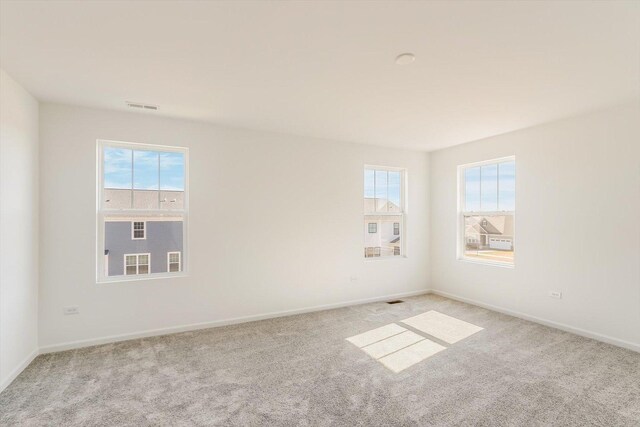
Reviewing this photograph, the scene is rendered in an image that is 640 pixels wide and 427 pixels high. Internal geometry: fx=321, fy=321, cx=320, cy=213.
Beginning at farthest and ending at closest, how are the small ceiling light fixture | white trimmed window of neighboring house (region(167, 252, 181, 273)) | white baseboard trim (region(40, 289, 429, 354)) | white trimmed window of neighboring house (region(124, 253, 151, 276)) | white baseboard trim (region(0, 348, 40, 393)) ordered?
white trimmed window of neighboring house (region(167, 252, 181, 273)) → white trimmed window of neighboring house (region(124, 253, 151, 276)) → white baseboard trim (region(40, 289, 429, 354)) → white baseboard trim (region(0, 348, 40, 393)) → the small ceiling light fixture

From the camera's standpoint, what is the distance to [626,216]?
335 cm

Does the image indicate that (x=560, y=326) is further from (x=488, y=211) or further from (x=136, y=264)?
(x=136, y=264)

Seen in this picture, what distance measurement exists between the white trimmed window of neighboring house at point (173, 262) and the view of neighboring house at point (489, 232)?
14.2ft

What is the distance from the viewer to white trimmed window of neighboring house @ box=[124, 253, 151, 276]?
3691 mm

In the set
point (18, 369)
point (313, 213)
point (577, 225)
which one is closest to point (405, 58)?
point (313, 213)

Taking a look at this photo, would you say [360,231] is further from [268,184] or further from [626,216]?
[626,216]

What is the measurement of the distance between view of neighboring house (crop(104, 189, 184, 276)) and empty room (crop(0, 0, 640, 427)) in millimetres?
24

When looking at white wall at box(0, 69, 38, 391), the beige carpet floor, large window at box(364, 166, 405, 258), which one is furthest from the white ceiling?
the beige carpet floor

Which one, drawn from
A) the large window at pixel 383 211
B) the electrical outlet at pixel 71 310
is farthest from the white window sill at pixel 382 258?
the electrical outlet at pixel 71 310

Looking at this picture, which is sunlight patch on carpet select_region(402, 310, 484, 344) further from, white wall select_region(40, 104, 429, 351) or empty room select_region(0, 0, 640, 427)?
white wall select_region(40, 104, 429, 351)

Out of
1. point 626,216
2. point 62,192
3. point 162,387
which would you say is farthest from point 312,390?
point 626,216

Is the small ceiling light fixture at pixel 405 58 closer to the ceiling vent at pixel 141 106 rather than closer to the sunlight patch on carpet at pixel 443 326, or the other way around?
the ceiling vent at pixel 141 106

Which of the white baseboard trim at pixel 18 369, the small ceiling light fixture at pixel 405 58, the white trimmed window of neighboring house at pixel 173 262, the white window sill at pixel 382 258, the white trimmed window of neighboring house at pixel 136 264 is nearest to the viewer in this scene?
the small ceiling light fixture at pixel 405 58

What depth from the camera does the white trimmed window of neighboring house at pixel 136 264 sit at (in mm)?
3691
